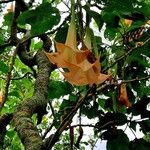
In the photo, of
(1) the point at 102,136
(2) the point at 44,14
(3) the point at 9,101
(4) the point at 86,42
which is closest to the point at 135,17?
(2) the point at 44,14

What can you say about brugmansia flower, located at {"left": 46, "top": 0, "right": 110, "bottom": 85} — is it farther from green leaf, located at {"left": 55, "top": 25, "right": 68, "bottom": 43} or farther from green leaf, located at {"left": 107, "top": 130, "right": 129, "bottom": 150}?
green leaf, located at {"left": 107, "top": 130, "right": 129, "bottom": 150}

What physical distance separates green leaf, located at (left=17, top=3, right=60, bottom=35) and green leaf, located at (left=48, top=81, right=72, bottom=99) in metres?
0.79

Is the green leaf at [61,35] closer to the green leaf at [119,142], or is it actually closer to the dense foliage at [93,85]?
the dense foliage at [93,85]

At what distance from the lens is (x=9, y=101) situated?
361 cm

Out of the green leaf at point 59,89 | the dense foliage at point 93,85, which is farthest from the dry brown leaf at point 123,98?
the green leaf at point 59,89

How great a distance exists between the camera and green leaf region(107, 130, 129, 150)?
205 centimetres

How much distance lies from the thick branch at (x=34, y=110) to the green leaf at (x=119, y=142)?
37 cm

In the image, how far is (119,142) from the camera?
6.78 ft

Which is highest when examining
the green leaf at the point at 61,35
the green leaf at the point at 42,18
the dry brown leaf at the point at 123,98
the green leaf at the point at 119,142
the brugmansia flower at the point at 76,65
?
the green leaf at the point at 61,35

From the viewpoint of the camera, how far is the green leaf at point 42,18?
5.10 ft

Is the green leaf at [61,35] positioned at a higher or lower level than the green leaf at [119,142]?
higher

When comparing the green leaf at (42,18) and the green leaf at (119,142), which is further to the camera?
the green leaf at (119,142)

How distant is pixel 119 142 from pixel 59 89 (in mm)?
489

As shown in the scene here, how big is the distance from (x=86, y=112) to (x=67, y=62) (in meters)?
1.46
